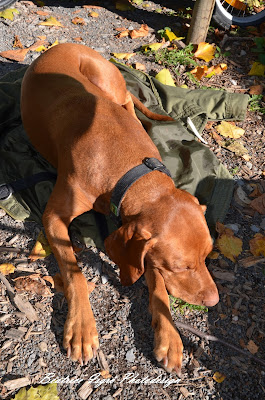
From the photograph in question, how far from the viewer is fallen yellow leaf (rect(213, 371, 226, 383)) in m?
2.99

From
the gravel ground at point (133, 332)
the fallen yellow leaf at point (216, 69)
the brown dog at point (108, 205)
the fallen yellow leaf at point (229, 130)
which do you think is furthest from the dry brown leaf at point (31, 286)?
the fallen yellow leaf at point (216, 69)

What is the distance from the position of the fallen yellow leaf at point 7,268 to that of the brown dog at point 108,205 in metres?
0.34

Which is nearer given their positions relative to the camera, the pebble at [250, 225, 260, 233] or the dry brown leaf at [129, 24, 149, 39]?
the pebble at [250, 225, 260, 233]

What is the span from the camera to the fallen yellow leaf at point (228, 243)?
378 cm

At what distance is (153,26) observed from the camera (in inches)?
246

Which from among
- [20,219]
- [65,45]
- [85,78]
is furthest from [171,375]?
[65,45]

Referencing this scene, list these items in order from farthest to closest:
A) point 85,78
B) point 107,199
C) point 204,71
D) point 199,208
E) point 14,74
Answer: point 204,71
point 14,74
point 85,78
point 107,199
point 199,208

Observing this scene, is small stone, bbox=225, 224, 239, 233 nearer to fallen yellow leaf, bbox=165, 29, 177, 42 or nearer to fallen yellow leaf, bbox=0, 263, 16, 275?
fallen yellow leaf, bbox=0, 263, 16, 275

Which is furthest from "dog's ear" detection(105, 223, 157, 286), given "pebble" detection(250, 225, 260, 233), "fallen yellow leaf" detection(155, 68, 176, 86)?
"fallen yellow leaf" detection(155, 68, 176, 86)

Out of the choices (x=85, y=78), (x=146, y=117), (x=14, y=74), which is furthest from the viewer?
(x=14, y=74)

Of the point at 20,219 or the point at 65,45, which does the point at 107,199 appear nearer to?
the point at 20,219

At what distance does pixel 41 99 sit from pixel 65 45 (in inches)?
34.0

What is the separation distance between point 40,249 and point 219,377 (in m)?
1.66

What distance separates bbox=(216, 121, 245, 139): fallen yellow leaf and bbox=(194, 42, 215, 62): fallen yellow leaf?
1276mm
